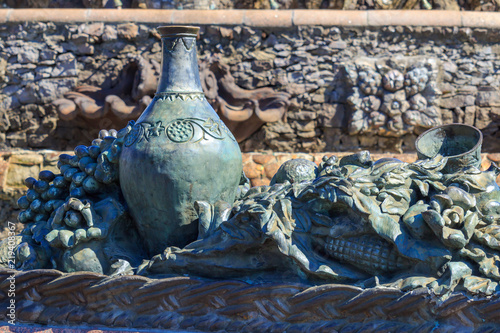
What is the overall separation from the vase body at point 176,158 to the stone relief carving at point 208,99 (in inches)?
138

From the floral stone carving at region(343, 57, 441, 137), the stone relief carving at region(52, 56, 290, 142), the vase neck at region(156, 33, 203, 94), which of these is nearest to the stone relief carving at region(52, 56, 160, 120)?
the stone relief carving at region(52, 56, 290, 142)

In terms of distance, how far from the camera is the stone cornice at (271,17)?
6.59 m

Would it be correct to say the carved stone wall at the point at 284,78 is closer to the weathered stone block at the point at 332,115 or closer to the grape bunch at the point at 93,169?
the weathered stone block at the point at 332,115

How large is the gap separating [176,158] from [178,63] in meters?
0.45

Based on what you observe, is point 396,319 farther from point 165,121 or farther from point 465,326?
point 165,121

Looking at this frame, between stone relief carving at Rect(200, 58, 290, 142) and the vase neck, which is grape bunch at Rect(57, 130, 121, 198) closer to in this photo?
the vase neck

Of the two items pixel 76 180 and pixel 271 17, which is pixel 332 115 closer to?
Result: pixel 271 17

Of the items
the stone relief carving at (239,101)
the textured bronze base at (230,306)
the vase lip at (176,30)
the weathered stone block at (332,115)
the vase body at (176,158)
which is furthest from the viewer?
the weathered stone block at (332,115)

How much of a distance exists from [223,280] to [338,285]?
0.44 meters

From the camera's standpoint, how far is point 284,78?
669 cm

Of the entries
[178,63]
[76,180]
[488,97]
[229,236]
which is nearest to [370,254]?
[229,236]

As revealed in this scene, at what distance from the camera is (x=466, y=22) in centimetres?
658

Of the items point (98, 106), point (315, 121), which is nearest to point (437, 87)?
point (315, 121)

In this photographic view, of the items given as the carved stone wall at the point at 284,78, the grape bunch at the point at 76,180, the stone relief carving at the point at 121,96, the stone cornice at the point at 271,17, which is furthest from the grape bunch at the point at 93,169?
the stone cornice at the point at 271,17
